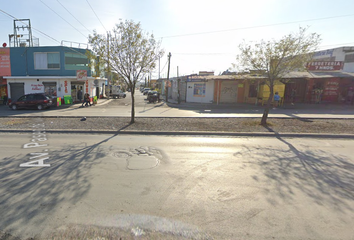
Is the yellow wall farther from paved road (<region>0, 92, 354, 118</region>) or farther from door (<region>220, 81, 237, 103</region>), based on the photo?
door (<region>220, 81, 237, 103</region>)

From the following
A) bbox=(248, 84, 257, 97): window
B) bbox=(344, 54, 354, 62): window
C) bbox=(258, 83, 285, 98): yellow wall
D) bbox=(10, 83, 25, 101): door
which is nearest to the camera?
bbox=(258, 83, 285, 98): yellow wall

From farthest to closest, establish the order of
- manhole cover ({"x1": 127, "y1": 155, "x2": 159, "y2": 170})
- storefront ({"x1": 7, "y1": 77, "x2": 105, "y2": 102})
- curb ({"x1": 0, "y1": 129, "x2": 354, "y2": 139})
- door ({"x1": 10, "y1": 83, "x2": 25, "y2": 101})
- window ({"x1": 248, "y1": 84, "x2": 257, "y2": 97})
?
window ({"x1": 248, "y1": 84, "x2": 257, "y2": 97}), door ({"x1": 10, "y1": 83, "x2": 25, "y2": 101}), storefront ({"x1": 7, "y1": 77, "x2": 105, "y2": 102}), curb ({"x1": 0, "y1": 129, "x2": 354, "y2": 139}), manhole cover ({"x1": 127, "y1": 155, "x2": 159, "y2": 170})

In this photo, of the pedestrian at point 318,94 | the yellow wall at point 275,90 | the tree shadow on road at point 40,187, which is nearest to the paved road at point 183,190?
the tree shadow on road at point 40,187

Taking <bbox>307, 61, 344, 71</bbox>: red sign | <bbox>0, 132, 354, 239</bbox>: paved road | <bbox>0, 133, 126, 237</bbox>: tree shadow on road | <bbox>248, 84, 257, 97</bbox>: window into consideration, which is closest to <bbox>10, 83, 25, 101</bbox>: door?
<bbox>0, 132, 354, 239</bbox>: paved road

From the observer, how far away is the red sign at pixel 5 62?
20781 mm

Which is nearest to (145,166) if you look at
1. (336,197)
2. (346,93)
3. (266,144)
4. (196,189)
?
(196,189)

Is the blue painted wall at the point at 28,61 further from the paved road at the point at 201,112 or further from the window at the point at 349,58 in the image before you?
the window at the point at 349,58

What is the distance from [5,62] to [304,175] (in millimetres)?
28691

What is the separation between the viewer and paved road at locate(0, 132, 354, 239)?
109 inches

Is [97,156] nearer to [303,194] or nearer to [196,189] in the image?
[196,189]

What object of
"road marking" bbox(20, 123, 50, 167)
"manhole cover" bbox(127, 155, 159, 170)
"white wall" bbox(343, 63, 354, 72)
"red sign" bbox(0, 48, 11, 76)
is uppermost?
"white wall" bbox(343, 63, 354, 72)

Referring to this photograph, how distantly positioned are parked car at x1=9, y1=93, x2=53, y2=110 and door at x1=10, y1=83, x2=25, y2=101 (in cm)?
586

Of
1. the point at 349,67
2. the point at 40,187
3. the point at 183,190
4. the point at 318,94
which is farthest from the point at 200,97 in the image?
the point at 349,67

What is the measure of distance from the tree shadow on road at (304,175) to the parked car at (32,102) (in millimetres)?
17856
